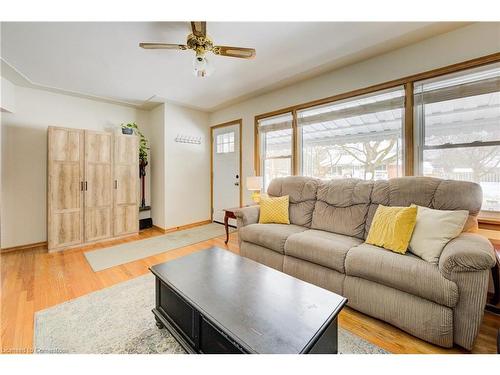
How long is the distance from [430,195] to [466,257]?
0.81m

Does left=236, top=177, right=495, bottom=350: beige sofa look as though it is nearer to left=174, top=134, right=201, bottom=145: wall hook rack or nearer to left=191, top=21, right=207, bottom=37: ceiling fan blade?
left=191, top=21, right=207, bottom=37: ceiling fan blade

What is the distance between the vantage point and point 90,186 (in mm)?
3361

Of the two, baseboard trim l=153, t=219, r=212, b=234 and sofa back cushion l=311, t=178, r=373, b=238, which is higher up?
sofa back cushion l=311, t=178, r=373, b=238

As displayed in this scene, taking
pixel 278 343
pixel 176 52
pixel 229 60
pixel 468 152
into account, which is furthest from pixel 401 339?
pixel 176 52

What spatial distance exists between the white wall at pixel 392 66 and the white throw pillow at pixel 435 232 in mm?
1569

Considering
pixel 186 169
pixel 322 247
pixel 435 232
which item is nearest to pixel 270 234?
pixel 322 247

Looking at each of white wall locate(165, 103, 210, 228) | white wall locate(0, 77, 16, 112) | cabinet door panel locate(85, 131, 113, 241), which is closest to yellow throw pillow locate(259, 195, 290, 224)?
white wall locate(165, 103, 210, 228)

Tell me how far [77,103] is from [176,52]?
252 centimetres

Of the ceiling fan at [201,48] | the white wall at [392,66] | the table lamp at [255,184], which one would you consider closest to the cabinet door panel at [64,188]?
the ceiling fan at [201,48]

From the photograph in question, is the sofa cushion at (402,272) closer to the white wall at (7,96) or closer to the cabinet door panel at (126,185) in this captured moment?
the cabinet door panel at (126,185)

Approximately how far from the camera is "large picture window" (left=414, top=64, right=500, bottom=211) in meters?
1.95

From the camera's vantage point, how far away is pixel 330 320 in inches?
40.1

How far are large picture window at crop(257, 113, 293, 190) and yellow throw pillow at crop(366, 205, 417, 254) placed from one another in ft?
5.56

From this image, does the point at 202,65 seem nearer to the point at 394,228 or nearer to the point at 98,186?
the point at 394,228
